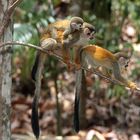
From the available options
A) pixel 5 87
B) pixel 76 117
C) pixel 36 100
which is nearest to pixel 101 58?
pixel 76 117

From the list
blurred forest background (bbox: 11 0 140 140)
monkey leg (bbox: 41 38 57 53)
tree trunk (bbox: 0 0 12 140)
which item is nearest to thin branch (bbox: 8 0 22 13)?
tree trunk (bbox: 0 0 12 140)

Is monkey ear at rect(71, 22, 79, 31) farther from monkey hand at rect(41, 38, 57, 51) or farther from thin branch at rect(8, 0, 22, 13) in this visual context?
thin branch at rect(8, 0, 22, 13)

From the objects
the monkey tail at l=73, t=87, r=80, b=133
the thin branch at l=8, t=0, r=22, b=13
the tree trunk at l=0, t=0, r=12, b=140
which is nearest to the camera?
the thin branch at l=8, t=0, r=22, b=13

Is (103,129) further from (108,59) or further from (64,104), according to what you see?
(108,59)

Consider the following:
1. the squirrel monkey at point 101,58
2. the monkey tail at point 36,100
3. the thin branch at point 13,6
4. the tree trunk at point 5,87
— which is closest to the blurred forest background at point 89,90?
the squirrel monkey at point 101,58

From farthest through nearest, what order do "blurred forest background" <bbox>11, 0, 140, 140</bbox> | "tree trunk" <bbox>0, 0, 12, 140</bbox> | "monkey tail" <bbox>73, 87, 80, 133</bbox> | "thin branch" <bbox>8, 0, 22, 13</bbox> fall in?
"blurred forest background" <bbox>11, 0, 140, 140</bbox> → "monkey tail" <bbox>73, 87, 80, 133</bbox> → "tree trunk" <bbox>0, 0, 12, 140</bbox> → "thin branch" <bbox>8, 0, 22, 13</bbox>

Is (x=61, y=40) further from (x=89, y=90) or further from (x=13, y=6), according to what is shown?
(x=89, y=90)
